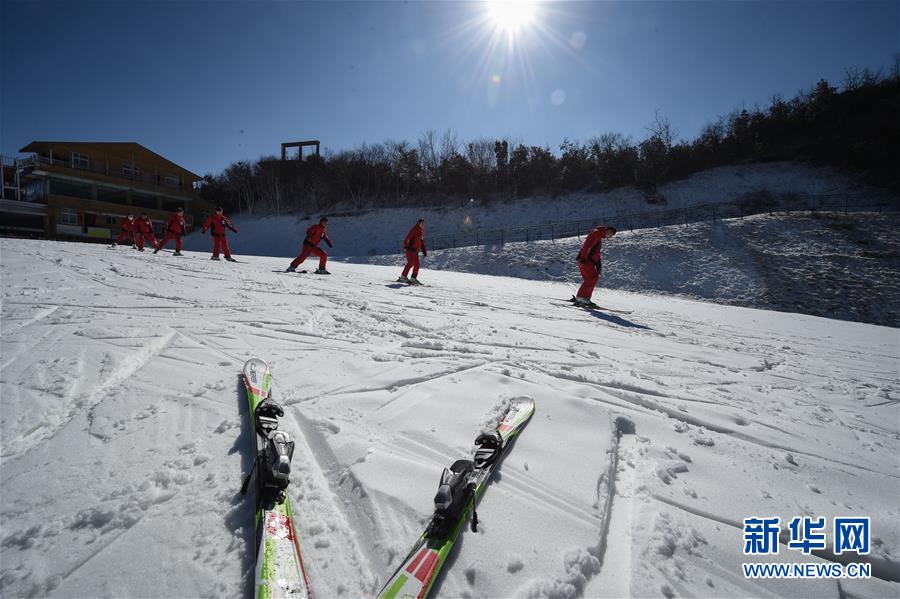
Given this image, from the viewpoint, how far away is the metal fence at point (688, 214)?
73.6 ft

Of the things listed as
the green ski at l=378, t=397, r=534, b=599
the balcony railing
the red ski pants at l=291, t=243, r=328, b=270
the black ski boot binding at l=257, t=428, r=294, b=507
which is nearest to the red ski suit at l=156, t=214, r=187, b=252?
the red ski pants at l=291, t=243, r=328, b=270

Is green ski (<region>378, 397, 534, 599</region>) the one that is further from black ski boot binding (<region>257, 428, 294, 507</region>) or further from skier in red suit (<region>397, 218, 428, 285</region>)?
skier in red suit (<region>397, 218, 428, 285</region>)

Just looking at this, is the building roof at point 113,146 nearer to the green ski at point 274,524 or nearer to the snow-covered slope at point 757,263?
the snow-covered slope at point 757,263

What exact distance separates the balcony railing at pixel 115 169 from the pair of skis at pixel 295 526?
4554cm

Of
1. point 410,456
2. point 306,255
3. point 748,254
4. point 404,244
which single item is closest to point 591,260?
point 404,244

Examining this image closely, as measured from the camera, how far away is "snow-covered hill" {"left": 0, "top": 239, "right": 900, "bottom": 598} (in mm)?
1452

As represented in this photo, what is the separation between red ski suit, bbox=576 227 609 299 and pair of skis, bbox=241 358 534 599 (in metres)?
→ 7.50

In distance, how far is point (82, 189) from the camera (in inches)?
1312

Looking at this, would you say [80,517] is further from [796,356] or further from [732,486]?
[796,356]

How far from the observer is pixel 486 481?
6.30 ft

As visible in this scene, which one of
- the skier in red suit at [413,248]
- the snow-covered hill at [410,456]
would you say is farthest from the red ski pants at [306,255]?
the snow-covered hill at [410,456]

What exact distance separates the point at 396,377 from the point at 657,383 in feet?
8.14

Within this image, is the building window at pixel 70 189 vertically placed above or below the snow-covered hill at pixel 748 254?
above

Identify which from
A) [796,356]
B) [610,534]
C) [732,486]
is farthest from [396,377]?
[796,356]
